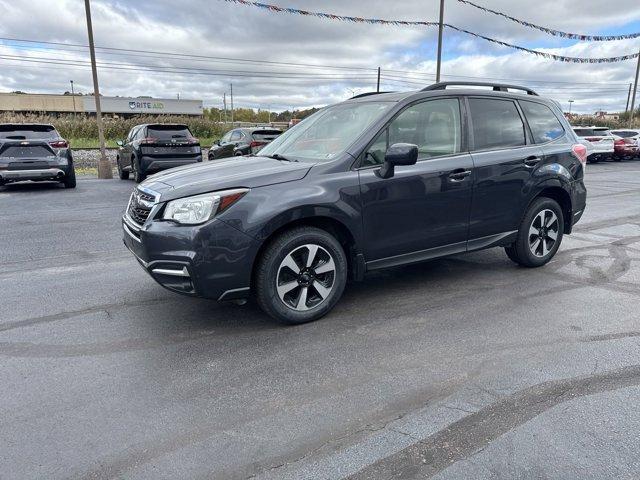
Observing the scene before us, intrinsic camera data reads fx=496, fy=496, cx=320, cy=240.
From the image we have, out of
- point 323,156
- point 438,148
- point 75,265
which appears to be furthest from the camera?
point 75,265

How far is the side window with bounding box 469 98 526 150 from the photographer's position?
4820mm

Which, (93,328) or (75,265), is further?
(75,265)

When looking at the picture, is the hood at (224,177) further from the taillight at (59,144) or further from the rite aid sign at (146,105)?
the rite aid sign at (146,105)

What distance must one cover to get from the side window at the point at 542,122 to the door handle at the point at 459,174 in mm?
1259

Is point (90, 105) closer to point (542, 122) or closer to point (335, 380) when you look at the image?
point (542, 122)

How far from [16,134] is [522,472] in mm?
13331

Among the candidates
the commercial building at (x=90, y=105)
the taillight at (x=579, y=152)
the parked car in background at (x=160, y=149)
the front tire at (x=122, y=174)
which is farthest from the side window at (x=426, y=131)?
the commercial building at (x=90, y=105)

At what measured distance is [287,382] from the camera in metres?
3.13

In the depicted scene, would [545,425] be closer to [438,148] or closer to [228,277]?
[228,277]

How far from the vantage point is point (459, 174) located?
4.53 metres

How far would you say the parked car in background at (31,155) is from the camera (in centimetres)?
1180

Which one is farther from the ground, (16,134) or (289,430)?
(16,134)

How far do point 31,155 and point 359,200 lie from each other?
36.0ft

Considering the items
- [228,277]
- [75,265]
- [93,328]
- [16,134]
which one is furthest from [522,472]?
[16,134]
